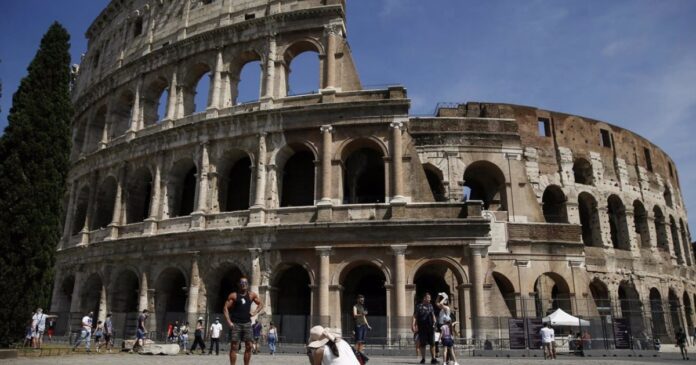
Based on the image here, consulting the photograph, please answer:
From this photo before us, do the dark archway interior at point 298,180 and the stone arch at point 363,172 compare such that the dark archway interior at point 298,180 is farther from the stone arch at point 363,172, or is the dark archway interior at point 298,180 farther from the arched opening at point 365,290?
the arched opening at point 365,290

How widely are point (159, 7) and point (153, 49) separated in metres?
Answer: 2.44

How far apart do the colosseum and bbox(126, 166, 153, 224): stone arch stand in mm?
94

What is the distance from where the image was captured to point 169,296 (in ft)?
68.1

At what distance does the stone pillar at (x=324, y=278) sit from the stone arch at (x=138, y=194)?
9615 millimetres

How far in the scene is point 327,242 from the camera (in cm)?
1769

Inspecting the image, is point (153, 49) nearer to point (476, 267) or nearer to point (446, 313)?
point (476, 267)

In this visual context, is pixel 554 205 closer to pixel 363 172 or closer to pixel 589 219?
pixel 589 219

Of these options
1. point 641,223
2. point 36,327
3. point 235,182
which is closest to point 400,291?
point 235,182

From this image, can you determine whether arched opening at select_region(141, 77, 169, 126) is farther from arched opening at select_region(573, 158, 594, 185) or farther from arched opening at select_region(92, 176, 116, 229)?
arched opening at select_region(573, 158, 594, 185)

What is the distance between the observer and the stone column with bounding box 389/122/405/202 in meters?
17.8

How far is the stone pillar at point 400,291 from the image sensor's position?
53.0ft

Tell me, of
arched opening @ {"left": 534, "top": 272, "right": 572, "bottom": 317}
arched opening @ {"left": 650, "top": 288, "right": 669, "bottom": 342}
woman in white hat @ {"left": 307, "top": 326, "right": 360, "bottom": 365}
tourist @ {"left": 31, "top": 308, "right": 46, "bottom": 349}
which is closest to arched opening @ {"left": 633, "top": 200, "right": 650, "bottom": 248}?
arched opening @ {"left": 650, "top": 288, "right": 669, "bottom": 342}

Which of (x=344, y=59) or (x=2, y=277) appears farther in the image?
(x=344, y=59)

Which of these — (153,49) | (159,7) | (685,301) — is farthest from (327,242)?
(685,301)
